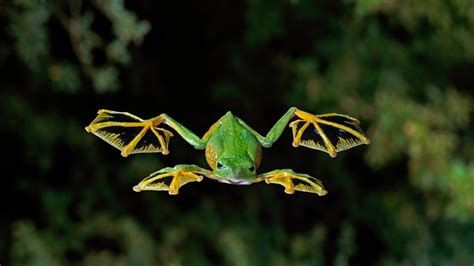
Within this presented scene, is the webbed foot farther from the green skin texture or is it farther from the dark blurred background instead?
the dark blurred background

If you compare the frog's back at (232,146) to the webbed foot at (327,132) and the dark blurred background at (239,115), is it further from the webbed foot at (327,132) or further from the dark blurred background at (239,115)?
the dark blurred background at (239,115)

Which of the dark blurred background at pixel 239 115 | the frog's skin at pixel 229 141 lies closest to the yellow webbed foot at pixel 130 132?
the frog's skin at pixel 229 141

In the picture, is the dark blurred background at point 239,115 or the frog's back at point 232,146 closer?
the frog's back at point 232,146

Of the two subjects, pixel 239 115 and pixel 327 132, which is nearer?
pixel 327 132

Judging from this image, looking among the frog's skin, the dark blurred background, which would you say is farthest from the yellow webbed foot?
the dark blurred background

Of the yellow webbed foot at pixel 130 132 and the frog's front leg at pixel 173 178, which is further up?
the yellow webbed foot at pixel 130 132

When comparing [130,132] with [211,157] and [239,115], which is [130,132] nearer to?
[211,157]

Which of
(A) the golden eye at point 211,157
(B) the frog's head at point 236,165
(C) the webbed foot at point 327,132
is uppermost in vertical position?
(C) the webbed foot at point 327,132

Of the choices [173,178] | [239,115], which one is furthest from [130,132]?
[239,115]
